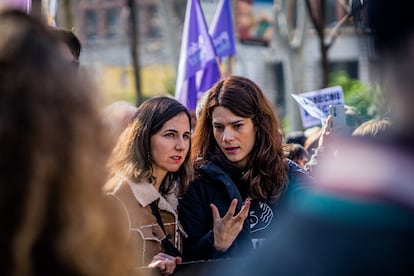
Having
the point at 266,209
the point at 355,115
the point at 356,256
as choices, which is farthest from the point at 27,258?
the point at 355,115

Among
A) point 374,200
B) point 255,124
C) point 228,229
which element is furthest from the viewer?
point 255,124

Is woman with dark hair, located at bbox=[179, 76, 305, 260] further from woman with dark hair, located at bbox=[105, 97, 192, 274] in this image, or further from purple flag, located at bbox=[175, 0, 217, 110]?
purple flag, located at bbox=[175, 0, 217, 110]

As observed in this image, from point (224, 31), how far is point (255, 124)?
3786 mm

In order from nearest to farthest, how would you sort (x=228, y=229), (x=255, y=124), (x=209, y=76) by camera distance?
(x=228, y=229) < (x=255, y=124) < (x=209, y=76)

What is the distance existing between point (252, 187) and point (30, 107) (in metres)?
2.64

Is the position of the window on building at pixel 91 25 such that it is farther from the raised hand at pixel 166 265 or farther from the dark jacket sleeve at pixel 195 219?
the raised hand at pixel 166 265

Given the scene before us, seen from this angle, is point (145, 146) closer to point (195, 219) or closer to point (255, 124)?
point (195, 219)

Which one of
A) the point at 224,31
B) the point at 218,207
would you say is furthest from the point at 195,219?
the point at 224,31

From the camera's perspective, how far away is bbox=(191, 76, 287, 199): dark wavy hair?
4422 mm

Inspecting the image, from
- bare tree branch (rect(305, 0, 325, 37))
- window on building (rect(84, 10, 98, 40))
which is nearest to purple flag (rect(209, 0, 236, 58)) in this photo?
bare tree branch (rect(305, 0, 325, 37))

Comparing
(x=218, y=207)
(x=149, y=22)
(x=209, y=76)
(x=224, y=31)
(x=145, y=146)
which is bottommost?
(x=218, y=207)

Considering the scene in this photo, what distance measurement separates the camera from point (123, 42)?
157 feet

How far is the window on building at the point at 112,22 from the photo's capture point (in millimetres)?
49469

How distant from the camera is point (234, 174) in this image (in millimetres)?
4430
